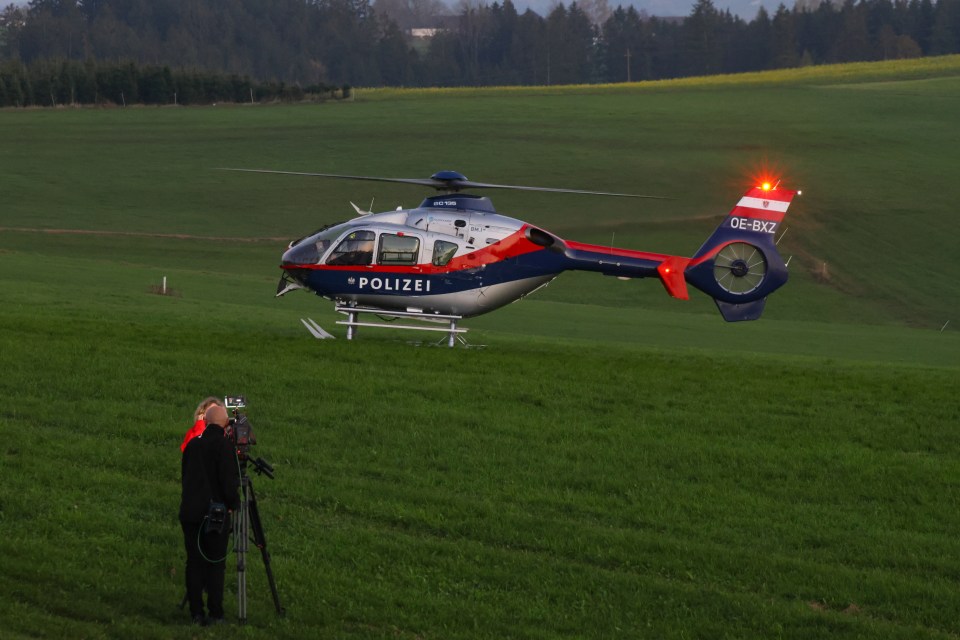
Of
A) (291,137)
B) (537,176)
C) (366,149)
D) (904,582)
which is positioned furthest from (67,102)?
(904,582)

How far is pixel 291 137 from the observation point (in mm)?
81750

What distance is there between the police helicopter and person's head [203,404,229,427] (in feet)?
44.2

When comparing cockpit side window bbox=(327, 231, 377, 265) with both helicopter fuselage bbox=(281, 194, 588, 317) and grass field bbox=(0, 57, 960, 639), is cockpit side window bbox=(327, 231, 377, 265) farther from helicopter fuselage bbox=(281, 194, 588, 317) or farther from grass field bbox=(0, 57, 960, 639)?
grass field bbox=(0, 57, 960, 639)

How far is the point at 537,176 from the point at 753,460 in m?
54.5

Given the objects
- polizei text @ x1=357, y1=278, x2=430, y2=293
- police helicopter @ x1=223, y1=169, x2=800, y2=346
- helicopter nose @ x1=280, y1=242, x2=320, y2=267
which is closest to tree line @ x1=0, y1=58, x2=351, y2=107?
helicopter nose @ x1=280, y1=242, x2=320, y2=267

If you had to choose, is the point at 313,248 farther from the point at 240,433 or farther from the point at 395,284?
the point at 240,433

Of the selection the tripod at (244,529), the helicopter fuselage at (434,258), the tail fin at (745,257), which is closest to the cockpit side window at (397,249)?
the helicopter fuselage at (434,258)

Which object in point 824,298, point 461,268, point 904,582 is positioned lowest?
point 824,298

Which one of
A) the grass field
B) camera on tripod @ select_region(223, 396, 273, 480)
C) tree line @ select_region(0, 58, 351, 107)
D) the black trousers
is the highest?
tree line @ select_region(0, 58, 351, 107)

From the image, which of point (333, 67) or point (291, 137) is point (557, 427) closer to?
point (291, 137)

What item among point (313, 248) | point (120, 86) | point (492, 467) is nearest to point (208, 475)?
point (492, 467)

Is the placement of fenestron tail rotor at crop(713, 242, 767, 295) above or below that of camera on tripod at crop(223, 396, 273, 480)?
below

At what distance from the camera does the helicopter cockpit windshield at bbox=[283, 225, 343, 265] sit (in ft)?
80.6

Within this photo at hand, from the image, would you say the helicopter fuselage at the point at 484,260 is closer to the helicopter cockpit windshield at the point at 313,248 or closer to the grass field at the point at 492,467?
the helicopter cockpit windshield at the point at 313,248
